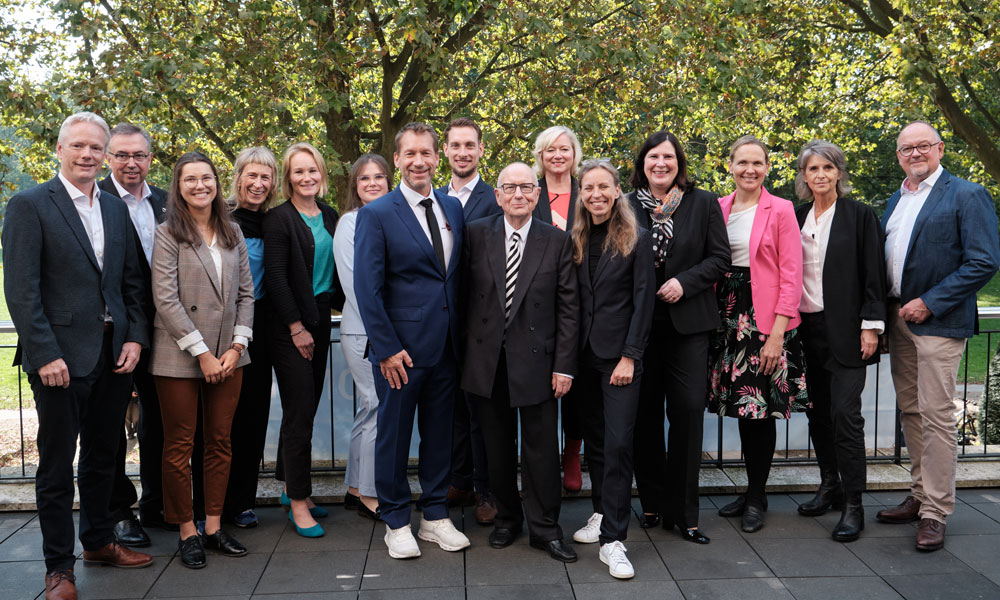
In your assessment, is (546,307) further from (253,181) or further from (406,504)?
(253,181)

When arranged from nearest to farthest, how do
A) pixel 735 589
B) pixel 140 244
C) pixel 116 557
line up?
pixel 735 589 → pixel 116 557 → pixel 140 244

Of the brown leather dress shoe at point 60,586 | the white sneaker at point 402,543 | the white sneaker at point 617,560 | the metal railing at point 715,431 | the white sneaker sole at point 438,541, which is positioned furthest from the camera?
the metal railing at point 715,431

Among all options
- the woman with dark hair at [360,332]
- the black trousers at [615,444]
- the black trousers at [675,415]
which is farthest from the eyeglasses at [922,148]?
the woman with dark hair at [360,332]

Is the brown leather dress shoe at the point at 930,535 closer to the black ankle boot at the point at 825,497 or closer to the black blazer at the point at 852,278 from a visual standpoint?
the black ankle boot at the point at 825,497

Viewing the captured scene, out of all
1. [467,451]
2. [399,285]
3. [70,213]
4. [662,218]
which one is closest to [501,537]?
[467,451]

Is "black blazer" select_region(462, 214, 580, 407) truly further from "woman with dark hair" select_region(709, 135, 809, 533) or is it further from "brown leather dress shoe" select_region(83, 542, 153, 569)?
"brown leather dress shoe" select_region(83, 542, 153, 569)

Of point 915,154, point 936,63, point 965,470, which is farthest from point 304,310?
point 936,63

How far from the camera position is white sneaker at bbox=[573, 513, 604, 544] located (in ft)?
14.6

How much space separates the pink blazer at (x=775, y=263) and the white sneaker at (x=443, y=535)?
2065mm

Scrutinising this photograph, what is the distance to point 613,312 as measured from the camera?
4.18 meters

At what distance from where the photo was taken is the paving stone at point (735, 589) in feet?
12.3

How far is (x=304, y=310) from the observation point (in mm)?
4508

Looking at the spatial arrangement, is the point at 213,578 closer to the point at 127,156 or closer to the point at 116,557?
the point at 116,557

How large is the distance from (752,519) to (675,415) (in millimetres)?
829
